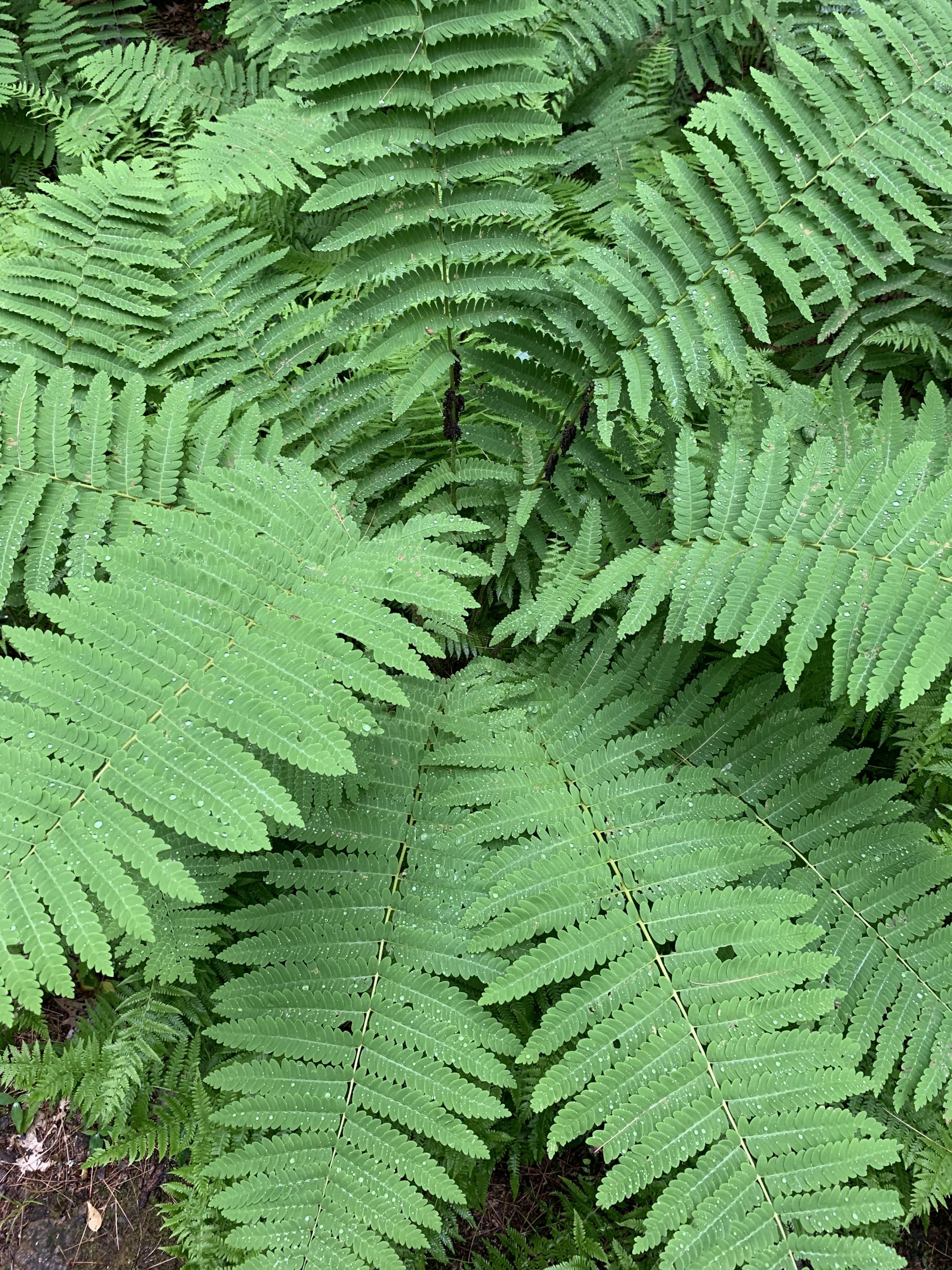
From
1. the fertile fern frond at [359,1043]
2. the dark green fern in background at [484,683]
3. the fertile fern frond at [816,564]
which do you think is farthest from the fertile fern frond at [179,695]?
the fertile fern frond at [816,564]

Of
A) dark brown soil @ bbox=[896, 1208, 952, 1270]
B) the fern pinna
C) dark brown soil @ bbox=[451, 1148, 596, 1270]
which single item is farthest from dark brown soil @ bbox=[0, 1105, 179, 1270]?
dark brown soil @ bbox=[896, 1208, 952, 1270]

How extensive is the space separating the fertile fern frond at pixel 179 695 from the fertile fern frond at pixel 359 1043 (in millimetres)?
562

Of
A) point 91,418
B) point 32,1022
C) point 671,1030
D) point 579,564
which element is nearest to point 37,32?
point 91,418

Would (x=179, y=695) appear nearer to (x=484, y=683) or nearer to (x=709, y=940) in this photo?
(x=484, y=683)

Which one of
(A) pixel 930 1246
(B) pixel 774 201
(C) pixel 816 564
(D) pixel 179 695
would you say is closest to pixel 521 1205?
(A) pixel 930 1246

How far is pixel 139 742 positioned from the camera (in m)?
1.95

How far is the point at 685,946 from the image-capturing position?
2250 millimetres

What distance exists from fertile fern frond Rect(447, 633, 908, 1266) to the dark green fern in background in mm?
13

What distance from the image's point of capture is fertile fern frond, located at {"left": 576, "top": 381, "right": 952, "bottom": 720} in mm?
2170

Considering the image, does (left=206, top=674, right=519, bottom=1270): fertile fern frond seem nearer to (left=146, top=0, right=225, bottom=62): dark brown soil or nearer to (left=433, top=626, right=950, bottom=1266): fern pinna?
(left=433, top=626, right=950, bottom=1266): fern pinna

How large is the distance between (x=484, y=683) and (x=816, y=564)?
4.12 feet

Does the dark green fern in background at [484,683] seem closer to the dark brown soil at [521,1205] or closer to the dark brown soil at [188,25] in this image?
the dark brown soil at [521,1205]

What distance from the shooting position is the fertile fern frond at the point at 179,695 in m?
1.80

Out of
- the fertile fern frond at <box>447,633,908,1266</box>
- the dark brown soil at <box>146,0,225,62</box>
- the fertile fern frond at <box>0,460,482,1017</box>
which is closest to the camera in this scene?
the fertile fern frond at <box>0,460,482,1017</box>
